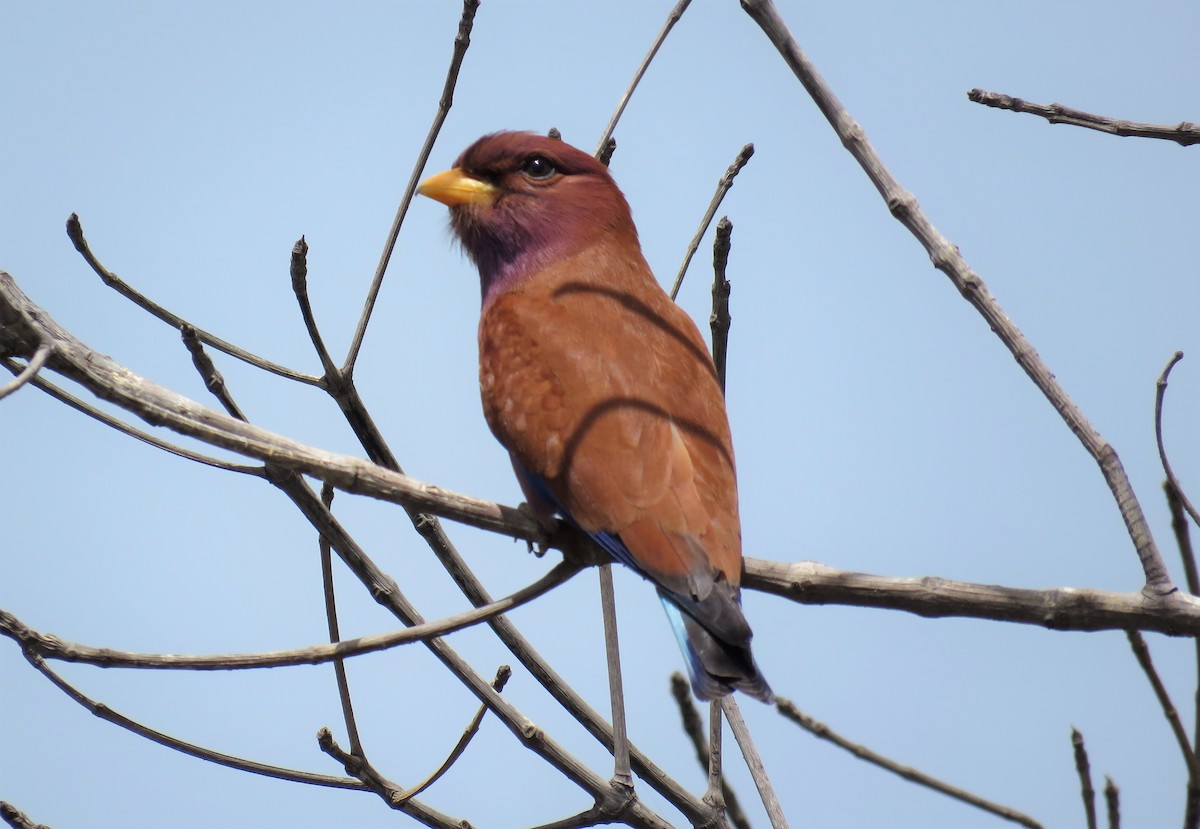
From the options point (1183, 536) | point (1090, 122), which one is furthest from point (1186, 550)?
point (1090, 122)

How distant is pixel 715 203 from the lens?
3.84 m

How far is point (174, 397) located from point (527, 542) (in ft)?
3.76

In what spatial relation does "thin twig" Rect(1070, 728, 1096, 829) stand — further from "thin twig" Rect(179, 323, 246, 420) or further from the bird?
"thin twig" Rect(179, 323, 246, 420)

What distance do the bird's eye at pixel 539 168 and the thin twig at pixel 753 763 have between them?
2.39 m

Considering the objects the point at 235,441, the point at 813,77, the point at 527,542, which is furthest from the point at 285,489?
the point at 813,77

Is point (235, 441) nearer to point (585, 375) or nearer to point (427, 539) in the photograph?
point (427, 539)

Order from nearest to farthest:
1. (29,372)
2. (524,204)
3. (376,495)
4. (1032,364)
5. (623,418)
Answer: (29,372) → (1032,364) → (376,495) → (623,418) → (524,204)

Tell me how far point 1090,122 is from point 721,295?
1.08 m

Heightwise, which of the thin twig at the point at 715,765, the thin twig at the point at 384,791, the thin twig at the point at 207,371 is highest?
the thin twig at the point at 207,371

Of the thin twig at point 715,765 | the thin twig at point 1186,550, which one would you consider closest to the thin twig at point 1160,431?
the thin twig at point 1186,550

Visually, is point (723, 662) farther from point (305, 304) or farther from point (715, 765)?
point (305, 304)

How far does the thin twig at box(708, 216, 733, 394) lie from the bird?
276 millimetres

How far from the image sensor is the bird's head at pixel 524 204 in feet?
15.5

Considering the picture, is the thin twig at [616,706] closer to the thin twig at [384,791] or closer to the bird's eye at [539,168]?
the thin twig at [384,791]
